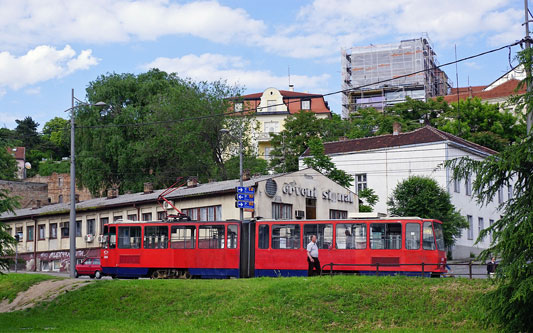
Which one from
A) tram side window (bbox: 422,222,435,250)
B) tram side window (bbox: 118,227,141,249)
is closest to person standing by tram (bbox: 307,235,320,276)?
tram side window (bbox: 422,222,435,250)

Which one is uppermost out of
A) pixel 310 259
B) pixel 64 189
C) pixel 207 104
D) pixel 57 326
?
pixel 207 104

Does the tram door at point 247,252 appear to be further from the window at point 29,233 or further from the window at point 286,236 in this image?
the window at point 29,233

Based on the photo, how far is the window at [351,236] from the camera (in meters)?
30.5

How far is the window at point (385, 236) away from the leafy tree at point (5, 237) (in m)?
14.8

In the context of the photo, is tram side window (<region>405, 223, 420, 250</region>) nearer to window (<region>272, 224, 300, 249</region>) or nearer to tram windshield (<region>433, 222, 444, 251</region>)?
tram windshield (<region>433, 222, 444, 251</region>)

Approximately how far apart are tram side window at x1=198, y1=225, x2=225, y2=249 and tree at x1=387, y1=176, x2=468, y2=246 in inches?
738

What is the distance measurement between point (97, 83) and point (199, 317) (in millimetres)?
51993

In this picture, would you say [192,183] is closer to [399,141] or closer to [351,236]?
[399,141]

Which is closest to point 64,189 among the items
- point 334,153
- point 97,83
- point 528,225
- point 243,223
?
point 97,83

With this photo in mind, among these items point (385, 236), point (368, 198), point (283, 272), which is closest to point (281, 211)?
point (368, 198)

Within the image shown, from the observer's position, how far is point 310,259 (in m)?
27.0

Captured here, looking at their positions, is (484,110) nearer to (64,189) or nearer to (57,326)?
(64,189)

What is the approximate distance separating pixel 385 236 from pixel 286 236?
4.53 metres

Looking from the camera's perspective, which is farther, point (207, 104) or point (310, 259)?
point (207, 104)
